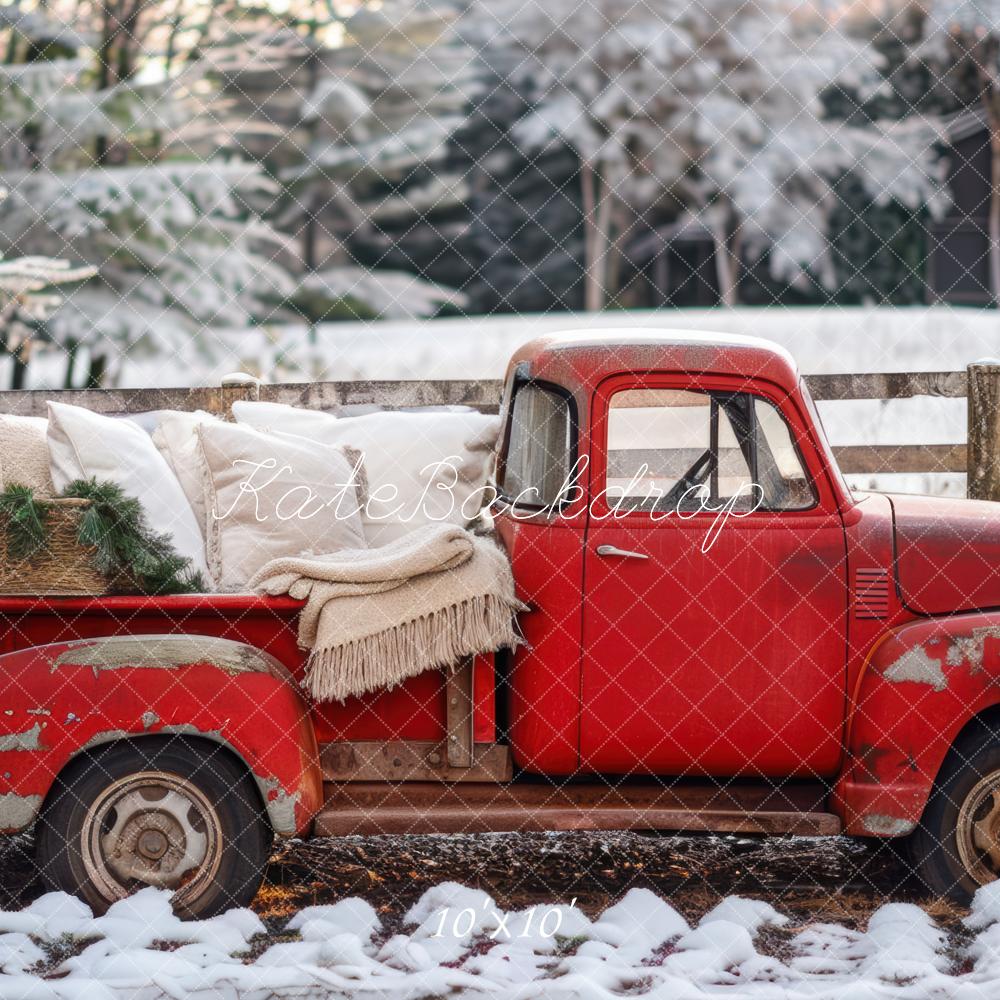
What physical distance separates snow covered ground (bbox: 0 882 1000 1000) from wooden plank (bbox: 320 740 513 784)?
0.38 metres

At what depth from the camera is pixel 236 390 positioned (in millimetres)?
6102

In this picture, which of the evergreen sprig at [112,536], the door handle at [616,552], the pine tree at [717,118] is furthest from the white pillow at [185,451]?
the pine tree at [717,118]

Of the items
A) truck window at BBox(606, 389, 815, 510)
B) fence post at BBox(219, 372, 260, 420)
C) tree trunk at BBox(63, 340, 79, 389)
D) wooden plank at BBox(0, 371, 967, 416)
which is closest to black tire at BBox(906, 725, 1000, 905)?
truck window at BBox(606, 389, 815, 510)

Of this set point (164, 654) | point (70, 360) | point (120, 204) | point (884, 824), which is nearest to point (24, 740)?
point (164, 654)

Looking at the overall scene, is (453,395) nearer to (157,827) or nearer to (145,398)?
(145,398)

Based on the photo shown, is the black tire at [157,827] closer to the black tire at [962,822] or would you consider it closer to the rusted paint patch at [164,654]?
the rusted paint patch at [164,654]

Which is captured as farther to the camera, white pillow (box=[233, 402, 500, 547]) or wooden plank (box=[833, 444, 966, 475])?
wooden plank (box=[833, 444, 966, 475])

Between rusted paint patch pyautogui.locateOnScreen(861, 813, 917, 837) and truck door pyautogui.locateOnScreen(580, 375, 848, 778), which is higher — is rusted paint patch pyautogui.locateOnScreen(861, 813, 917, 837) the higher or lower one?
the lower one

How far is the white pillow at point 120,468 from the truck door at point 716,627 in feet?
4.42

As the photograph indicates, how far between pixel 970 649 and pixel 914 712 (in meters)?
0.25

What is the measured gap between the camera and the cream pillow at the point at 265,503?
425 centimetres

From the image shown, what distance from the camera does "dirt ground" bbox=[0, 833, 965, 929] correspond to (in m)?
4.08

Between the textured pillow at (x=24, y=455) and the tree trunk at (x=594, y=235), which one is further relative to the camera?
the tree trunk at (x=594, y=235)

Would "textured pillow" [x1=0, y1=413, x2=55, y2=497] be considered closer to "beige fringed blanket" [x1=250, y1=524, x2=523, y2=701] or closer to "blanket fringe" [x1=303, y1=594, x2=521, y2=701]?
"beige fringed blanket" [x1=250, y1=524, x2=523, y2=701]
